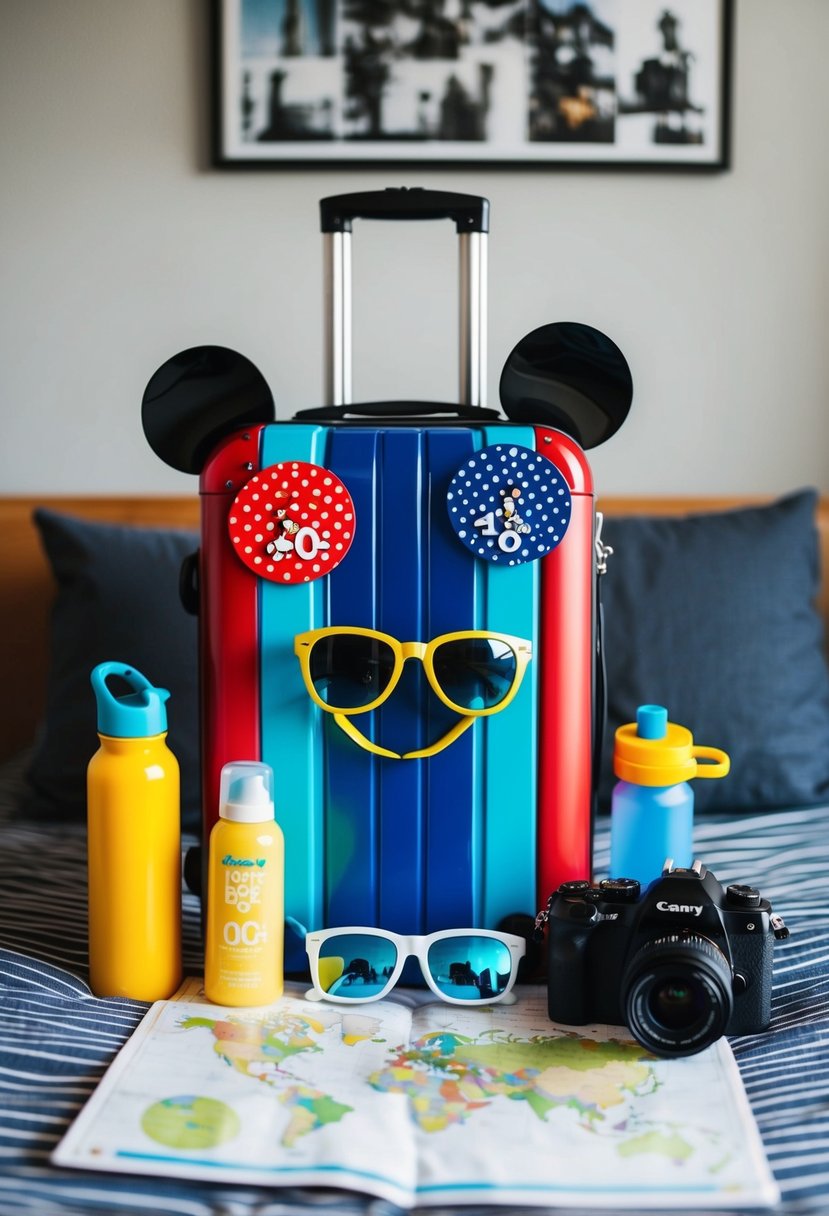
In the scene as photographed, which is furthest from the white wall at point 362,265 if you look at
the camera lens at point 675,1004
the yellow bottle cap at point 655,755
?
the camera lens at point 675,1004

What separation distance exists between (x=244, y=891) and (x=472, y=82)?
1300 millimetres

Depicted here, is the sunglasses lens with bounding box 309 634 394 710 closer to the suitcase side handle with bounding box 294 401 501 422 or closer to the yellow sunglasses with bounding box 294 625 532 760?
the yellow sunglasses with bounding box 294 625 532 760

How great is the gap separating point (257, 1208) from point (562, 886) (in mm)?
312

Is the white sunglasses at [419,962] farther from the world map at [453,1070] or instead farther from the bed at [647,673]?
the bed at [647,673]

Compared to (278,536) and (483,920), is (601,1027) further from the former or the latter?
(278,536)

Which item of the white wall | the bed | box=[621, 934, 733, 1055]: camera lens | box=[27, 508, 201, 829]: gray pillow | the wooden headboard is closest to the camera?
box=[621, 934, 733, 1055]: camera lens

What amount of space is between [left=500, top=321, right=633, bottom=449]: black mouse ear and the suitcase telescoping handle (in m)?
0.07

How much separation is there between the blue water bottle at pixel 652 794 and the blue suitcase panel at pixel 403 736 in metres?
0.11

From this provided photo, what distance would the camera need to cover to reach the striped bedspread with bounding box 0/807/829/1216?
2.03ft

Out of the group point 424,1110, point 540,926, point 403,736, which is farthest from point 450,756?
point 424,1110

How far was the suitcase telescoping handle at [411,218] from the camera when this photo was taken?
37.1 inches

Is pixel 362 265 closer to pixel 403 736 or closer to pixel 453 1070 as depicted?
pixel 403 736

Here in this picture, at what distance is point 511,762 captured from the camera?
0.87 m

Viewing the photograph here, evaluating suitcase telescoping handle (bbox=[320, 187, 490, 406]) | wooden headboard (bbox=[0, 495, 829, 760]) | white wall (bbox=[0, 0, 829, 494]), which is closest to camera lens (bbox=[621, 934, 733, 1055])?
suitcase telescoping handle (bbox=[320, 187, 490, 406])
